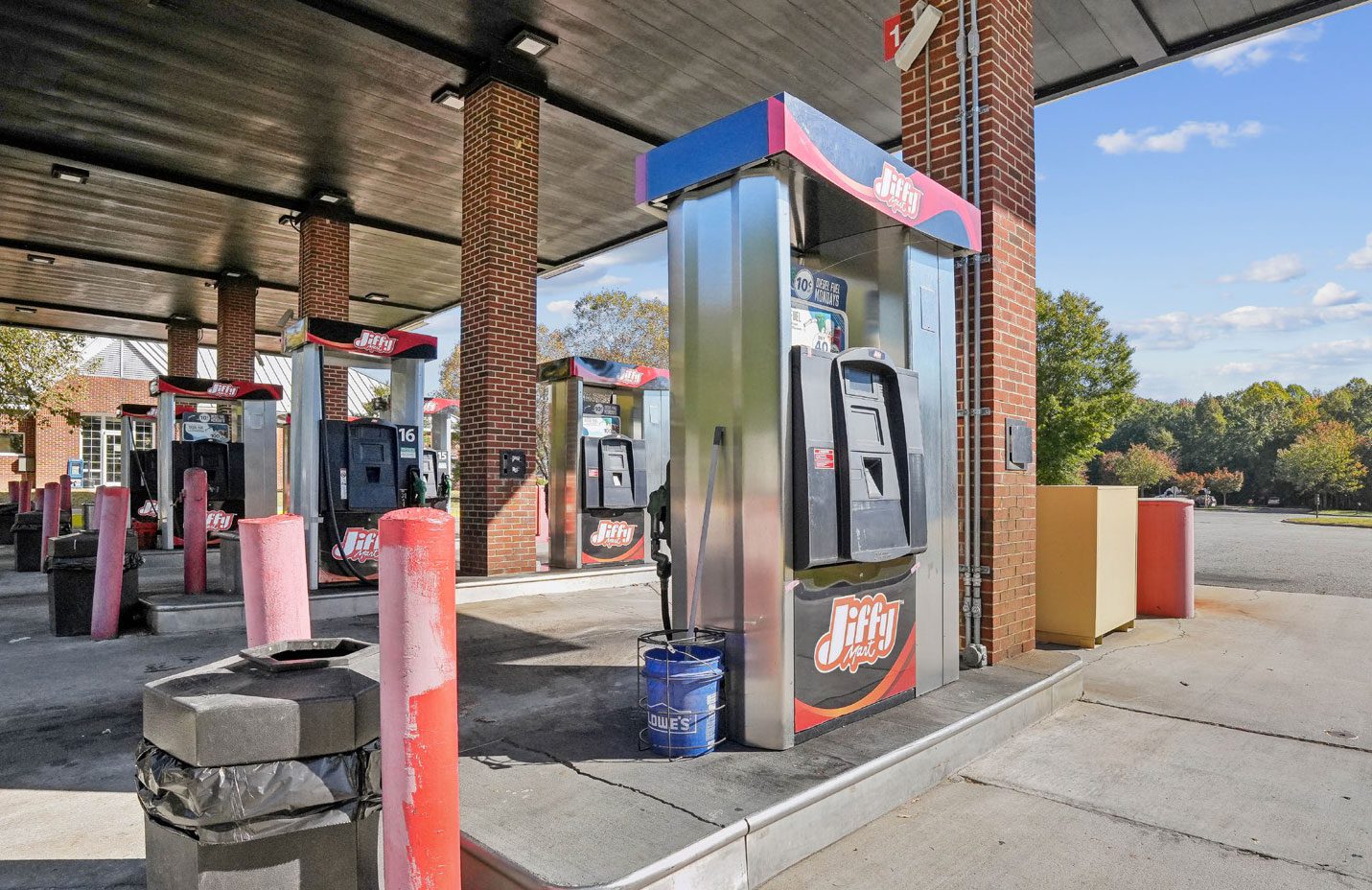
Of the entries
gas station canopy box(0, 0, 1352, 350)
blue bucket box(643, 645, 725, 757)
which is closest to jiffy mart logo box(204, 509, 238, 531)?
gas station canopy box(0, 0, 1352, 350)

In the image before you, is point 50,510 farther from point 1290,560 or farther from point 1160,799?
point 1290,560

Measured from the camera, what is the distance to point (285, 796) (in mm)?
1803

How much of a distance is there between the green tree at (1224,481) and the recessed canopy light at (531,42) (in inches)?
2061

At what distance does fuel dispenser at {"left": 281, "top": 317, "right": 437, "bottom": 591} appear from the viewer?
7438mm

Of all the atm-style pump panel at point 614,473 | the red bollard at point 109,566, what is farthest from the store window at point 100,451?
the red bollard at point 109,566

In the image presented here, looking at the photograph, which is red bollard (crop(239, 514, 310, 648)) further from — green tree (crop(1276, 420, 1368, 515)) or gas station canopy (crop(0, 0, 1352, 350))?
green tree (crop(1276, 420, 1368, 515))

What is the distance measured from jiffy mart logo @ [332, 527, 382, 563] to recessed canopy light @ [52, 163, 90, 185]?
8381 mm

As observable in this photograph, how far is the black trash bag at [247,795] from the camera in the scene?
5.78ft

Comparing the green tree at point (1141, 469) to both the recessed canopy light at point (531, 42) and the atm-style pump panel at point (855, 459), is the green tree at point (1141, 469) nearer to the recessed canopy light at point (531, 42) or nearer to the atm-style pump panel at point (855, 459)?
the recessed canopy light at point (531, 42)

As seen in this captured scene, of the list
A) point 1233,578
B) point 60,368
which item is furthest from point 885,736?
point 60,368

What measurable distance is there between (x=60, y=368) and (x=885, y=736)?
25.4 m

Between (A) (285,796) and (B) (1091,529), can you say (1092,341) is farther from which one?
(A) (285,796)

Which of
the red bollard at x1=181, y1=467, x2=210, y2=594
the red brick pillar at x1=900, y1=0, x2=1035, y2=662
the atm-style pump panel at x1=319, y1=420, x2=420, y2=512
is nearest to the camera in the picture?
the red brick pillar at x1=900, y1=0, x2=1035, y2=662

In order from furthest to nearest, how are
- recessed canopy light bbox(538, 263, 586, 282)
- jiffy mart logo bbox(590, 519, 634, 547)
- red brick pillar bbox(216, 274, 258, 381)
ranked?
recessed canopy light bbox(538, 263, 586, 282), red brick pillar bbox(216, 274, 258, 381), jiffy mart logo bbox(590, 519, 634, 547)
